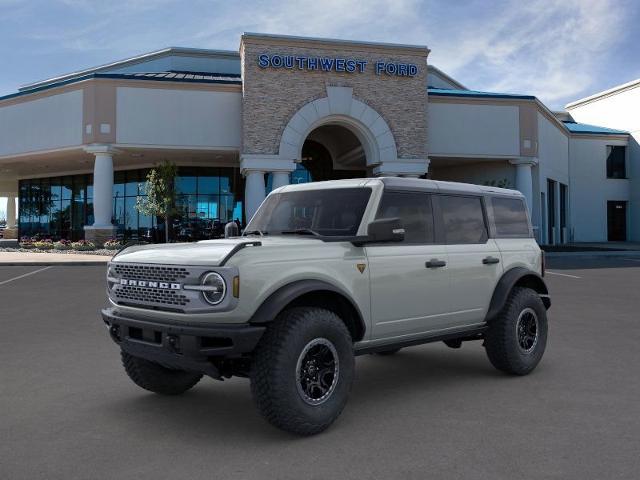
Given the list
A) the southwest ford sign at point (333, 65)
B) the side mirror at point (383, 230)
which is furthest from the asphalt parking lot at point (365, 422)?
the southwest ford sign at point (333, 65)

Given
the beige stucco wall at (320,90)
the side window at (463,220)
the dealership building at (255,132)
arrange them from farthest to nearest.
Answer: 1. the dealership building at (255,132)
2. the beige stucco wall at (320,90)
3. the side window at (463,220)

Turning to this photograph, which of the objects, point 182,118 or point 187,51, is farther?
point 187,51

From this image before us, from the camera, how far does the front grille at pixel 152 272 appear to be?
4.27m

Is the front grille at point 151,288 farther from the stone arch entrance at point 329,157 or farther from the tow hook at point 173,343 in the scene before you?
the stone arch entrance at point 329,157

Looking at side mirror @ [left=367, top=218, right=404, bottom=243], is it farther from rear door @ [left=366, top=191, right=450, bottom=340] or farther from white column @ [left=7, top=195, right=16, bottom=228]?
white column @ [left=7, top=195, right=16, bottom=228]

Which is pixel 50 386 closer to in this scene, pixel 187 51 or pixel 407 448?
pixel 407 448

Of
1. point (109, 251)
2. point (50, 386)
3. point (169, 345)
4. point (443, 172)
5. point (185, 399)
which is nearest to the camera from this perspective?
point (169, 345)

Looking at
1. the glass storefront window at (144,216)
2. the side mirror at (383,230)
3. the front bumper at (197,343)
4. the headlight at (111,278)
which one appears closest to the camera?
the front bumper at (197,343)

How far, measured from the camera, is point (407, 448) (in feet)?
13.1

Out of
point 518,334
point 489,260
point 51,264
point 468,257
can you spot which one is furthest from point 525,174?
point 468,257

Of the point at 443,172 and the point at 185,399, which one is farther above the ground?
the point at 443,172

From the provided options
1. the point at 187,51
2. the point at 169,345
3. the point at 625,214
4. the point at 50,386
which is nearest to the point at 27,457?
the point at 169,345

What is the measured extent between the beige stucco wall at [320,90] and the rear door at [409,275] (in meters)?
23.0

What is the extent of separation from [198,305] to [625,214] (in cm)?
4745
